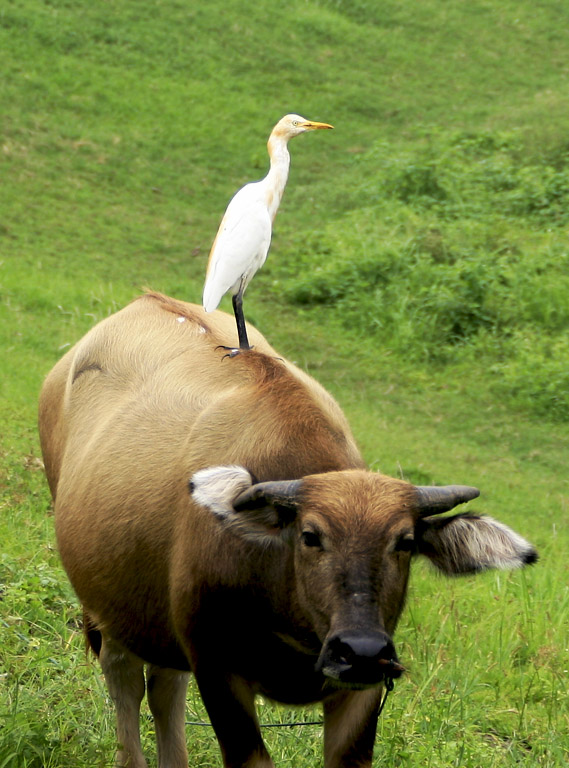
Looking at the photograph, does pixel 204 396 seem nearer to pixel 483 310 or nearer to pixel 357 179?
pixel 483 310

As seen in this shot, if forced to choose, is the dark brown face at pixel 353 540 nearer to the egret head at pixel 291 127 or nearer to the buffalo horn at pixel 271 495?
the buffalo horn at pixel 271 495

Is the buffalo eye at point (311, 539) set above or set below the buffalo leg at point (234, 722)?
above

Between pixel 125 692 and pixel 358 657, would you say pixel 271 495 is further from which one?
pixel 125 692

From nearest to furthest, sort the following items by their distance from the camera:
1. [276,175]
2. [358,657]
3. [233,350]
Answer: [358,657] → [233,350] → [276,175]

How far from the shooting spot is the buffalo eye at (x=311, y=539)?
3002 mm

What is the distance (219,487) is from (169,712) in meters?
1.59

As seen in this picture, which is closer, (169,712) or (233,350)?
(233,350)

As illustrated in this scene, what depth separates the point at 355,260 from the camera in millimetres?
12477

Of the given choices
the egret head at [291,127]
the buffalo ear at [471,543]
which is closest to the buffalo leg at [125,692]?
the buffalo ear at [471,543]

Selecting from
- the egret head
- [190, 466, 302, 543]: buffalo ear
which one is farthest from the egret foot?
the egret head

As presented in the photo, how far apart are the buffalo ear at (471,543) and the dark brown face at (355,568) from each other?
19 cm

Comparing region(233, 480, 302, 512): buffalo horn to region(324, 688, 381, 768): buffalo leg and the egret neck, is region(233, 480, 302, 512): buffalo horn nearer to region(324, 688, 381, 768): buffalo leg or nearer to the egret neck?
region(324, 688, 381, 768): buffalo leg

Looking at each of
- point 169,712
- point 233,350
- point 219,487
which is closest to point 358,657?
point 219,487

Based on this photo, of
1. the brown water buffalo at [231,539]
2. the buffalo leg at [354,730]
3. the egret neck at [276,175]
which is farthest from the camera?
the egret neck at [276,175]
